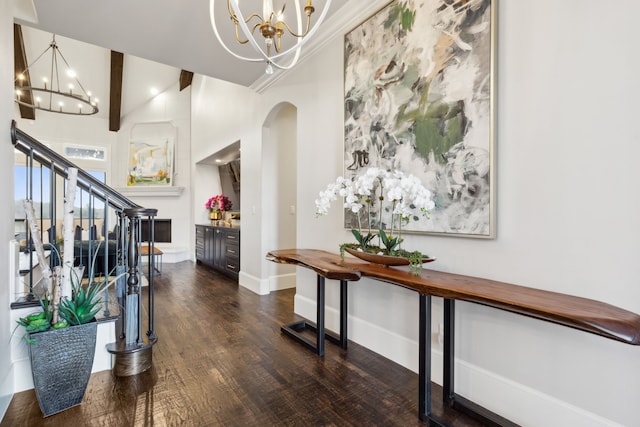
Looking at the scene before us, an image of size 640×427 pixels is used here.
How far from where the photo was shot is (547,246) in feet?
4.78

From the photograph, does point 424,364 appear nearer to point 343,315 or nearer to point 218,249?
point 343,315

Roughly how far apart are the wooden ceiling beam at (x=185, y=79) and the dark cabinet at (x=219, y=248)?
3894 mm

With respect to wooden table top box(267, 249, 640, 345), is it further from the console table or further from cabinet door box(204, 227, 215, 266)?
cabinet door box(204, 227, 215, 266)

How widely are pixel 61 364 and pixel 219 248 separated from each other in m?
3.86

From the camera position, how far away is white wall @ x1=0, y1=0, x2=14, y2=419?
1.69 metres

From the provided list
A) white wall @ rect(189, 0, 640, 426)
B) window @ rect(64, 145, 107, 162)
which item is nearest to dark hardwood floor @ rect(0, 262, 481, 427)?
white wall @ rect(189, 0, 640, 426)

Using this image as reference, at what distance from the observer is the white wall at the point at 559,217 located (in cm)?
125

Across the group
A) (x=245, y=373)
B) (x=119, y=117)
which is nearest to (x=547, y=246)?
(x=245, y=373)

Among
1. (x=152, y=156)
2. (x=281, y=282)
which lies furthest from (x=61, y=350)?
(x=152, y=156)

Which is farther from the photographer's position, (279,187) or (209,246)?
(209,246)

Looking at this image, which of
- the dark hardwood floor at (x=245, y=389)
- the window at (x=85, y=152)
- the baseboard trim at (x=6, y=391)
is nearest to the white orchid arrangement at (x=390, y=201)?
the dark hardwood floor at (x=245, y=389)

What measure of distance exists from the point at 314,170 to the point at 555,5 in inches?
82.6

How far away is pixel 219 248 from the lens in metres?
5.46

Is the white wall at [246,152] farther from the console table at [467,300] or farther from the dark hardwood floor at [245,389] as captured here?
the console table at [467,300]
